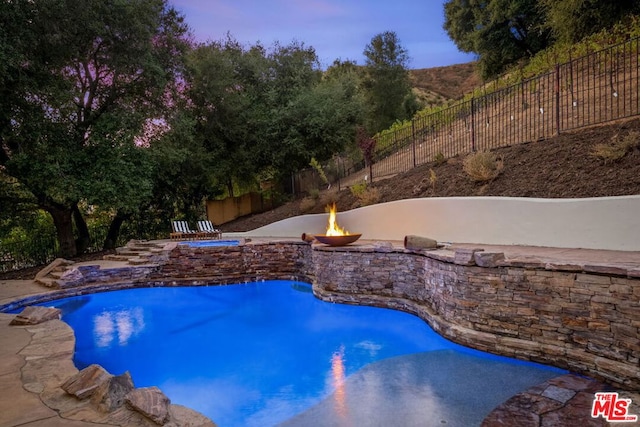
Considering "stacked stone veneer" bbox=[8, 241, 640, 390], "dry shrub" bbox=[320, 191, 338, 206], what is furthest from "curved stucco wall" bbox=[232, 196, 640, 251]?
"dry shrub" bbox=[320, 191, 338, 206]

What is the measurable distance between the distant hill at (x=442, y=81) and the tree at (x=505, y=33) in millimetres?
13894

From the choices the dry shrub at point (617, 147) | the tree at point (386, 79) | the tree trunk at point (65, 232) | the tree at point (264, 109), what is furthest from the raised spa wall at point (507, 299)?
the tree at point (386, 79)

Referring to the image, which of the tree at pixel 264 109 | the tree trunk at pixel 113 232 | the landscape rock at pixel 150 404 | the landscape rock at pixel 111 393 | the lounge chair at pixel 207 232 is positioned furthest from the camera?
the tree at pixel 264 109

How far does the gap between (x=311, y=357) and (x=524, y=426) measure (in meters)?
2.88

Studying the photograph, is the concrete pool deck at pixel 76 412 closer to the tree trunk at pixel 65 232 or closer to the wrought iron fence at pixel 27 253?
the tree trunk at pixel 65 232

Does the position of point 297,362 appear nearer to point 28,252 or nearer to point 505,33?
point 28,252

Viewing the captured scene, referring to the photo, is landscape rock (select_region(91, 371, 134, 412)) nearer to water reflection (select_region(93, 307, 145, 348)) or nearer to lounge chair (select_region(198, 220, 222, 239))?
water reflection (select_region(93, 307, 145, 348))

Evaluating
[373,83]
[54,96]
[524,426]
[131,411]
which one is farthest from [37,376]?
[373,83]

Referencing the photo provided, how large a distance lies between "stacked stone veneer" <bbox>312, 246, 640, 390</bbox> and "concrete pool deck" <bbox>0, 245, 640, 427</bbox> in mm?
209

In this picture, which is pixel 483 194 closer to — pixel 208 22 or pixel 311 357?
pixel 311 357

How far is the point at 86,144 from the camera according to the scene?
36.8 feet

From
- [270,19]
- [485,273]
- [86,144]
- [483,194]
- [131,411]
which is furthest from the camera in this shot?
[270,19]

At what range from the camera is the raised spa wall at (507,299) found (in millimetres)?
3949

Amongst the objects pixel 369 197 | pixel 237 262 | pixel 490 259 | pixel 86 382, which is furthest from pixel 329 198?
pixel 86 382
